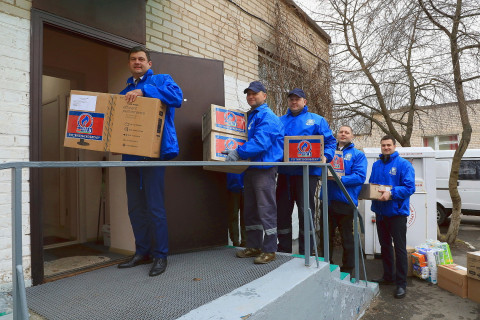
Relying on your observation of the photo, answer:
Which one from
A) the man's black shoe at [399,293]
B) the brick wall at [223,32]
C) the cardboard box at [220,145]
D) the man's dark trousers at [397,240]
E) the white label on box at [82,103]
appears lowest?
the man's black shoe at [399,293]

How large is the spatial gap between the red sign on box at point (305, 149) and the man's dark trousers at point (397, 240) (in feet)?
5.35

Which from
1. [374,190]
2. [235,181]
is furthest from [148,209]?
[374,190]

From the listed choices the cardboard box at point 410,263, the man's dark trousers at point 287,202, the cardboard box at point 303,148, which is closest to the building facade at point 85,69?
the man's dark trousers at point 287,202

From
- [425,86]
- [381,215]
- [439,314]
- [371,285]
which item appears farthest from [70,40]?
[425,86]

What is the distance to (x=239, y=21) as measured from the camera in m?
5.02

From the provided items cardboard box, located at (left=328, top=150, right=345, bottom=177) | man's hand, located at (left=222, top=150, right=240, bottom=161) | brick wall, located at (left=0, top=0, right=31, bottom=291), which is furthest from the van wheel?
brick wall, located at (left=0, top=0, right=31, bottom=291)

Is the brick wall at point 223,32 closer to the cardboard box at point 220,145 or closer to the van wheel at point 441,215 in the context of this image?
the cardboard box at point 220,145

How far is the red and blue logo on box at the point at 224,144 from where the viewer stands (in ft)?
9.61

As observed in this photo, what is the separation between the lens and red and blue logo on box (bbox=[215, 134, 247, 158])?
2928 mm

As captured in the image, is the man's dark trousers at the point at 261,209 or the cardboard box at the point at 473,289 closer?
the man's dark trousers at the point at 261,209

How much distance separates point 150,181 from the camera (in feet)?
8.90

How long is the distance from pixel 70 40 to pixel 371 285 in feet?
15.8

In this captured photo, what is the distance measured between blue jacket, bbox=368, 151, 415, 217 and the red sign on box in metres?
1.40

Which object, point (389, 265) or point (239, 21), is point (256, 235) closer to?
point (389, 265)
